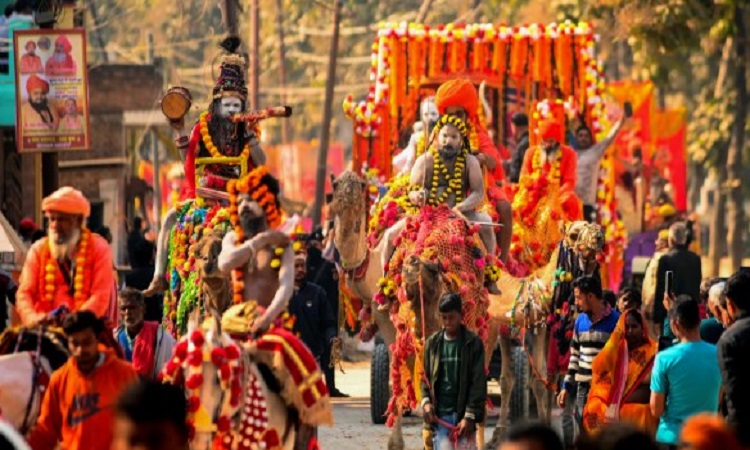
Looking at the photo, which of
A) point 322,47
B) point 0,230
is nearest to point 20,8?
point 0,230

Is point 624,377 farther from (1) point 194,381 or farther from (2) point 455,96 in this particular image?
(2) point 455,96

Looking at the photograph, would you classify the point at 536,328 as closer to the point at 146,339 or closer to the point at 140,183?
the point at 146,339

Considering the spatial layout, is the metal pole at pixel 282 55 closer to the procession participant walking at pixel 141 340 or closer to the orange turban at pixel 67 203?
the procession participant walking at pixel 141 340

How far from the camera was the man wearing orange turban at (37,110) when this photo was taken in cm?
2300

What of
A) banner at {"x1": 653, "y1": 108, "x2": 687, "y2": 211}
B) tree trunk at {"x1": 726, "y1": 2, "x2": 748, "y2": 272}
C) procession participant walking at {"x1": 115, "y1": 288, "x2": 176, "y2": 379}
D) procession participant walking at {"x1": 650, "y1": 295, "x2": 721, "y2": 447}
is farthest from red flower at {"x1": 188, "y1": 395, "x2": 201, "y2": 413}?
banner at {"x1": 653, "y1": 108, "x2": 687, "y2": 211}

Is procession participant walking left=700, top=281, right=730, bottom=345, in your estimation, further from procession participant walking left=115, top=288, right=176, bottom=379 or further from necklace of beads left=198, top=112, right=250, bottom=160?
necklace of beads left=198, top=112, right=250, bottom=160

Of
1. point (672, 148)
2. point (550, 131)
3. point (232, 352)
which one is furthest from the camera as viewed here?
point (672, 148)

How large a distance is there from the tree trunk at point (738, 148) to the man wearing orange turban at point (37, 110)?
21.4m

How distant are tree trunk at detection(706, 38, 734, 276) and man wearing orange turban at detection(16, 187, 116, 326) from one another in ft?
103

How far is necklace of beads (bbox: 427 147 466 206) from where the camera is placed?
62.7ft

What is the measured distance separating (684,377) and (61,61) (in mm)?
11533

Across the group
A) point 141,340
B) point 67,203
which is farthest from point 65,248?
point 141,340

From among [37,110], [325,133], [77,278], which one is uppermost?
→ [37,110]

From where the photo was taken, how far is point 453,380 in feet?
49.1
